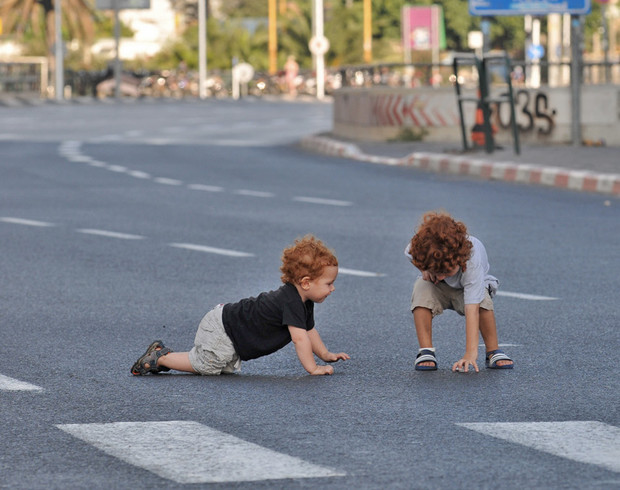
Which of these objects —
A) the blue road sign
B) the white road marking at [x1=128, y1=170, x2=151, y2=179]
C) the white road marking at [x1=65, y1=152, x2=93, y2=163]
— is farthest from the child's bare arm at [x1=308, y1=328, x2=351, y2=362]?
the blue road sign

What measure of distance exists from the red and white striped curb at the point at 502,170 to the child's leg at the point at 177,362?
10459 mm

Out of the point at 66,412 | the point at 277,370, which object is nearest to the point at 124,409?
the point at 66,412

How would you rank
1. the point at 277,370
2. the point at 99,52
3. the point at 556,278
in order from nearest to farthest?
the point at 277,370
the point at 556,278
the point at 99,52

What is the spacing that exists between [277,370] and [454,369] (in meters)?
0.76

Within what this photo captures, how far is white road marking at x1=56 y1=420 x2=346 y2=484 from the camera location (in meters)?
4.41

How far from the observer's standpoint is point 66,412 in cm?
537

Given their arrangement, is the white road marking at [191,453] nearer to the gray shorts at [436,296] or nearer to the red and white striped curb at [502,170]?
the gray shorts at [436,296]

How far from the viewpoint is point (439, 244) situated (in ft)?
19.6

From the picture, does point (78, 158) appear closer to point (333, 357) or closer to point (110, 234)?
point (110, 234)

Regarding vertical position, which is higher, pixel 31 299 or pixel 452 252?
pixel 452 252

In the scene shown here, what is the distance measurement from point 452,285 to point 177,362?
1172mm

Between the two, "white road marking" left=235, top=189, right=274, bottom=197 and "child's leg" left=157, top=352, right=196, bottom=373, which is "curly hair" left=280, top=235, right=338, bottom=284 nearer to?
"child's leg" left=157, top=352, right=196, bottom=373

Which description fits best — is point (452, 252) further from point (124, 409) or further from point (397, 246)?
point (397, 246)

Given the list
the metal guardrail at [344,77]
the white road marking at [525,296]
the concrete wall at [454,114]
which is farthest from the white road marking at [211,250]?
the concrete wall at [454,114]
